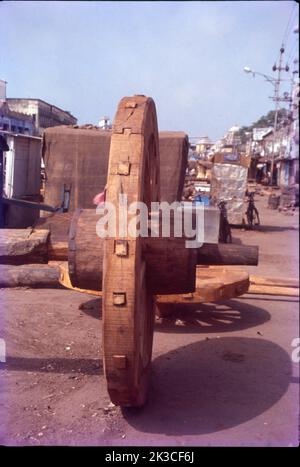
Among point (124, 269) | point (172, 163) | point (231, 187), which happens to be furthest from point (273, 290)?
point (231, 187)

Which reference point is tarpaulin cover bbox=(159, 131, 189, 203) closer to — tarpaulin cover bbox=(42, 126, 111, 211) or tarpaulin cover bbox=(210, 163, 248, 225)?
tarpaulin cover bbox=(42, 126, 111, 211)

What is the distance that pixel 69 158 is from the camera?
9.12m

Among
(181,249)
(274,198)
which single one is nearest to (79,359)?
(181,249)

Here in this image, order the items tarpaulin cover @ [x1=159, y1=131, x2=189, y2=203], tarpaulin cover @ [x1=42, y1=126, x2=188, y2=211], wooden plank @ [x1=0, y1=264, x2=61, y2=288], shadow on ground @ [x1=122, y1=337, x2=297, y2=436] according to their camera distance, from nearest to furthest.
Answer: wooden plank @ [x1=0, y1=264, x2=61, y2=288], shadow on ground @ [x1=122, y1=337, x2=297, y2=436], tarpaulin cover @ [x1=42, y1=126, x2=188, y2=211], tarpaulin cover @ [x1=159, y1=131, x2=189, y2=203]

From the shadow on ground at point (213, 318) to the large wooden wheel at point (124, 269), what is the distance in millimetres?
2978

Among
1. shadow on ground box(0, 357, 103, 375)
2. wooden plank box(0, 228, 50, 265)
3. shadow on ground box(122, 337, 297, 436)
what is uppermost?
wooden plank box(0, 228, 50, 265)

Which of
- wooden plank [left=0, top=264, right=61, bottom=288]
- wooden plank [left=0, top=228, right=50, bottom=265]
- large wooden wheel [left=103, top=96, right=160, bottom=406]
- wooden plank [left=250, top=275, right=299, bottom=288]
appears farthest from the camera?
wooden plank [left=250, top=275, right=299, bottom=288]

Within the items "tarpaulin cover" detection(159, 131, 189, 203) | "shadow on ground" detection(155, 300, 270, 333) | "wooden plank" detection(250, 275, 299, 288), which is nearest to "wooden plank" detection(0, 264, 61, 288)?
"shadow on ground" detection(155, 300, 270, 333)

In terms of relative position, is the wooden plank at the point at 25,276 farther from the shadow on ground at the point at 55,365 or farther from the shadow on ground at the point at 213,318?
the shadow on ground at the point at 213,318

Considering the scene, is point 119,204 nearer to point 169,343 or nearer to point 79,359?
point 79,359

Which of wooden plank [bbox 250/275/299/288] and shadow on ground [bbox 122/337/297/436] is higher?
wooden plank [bbox 250/275/299/288]

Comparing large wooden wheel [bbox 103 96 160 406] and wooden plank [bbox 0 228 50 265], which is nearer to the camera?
large wooden wheel [bbox 103 96 160 406]

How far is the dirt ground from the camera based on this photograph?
10.6 ft

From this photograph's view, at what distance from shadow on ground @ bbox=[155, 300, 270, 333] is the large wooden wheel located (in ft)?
9.77
